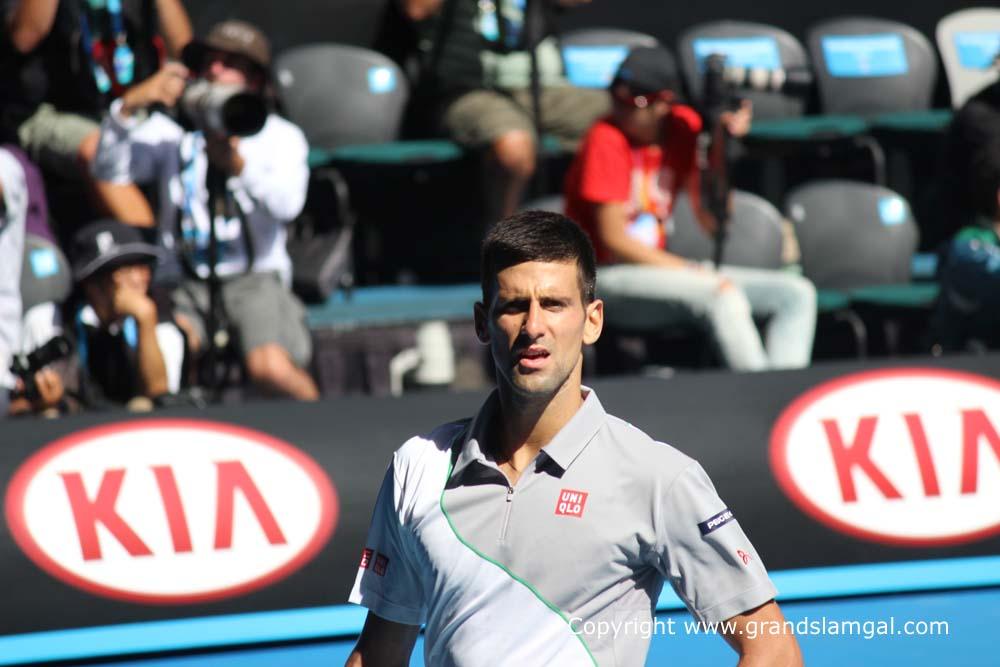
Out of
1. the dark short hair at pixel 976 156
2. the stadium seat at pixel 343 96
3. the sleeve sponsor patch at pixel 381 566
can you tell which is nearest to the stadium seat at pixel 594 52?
the stadium seat at pixel 343 96

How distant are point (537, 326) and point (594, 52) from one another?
5717 mm

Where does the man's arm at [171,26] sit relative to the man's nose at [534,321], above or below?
below

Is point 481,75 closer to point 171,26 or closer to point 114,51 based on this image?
point 171,26

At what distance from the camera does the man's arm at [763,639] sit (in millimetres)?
2049

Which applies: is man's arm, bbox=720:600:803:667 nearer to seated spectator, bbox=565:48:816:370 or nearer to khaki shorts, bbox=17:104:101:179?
seated spectator, bbox=565:48:816:370

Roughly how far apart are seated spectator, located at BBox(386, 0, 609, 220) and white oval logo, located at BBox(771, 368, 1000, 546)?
2.44 metres

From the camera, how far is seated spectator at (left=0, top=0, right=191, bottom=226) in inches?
243

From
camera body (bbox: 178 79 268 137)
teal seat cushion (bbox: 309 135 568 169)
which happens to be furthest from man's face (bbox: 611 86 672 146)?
camera body (bbox: 178 79 268 137)

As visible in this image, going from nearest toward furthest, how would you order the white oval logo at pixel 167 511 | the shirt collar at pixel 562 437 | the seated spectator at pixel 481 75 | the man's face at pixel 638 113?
the shirt collar at pixel 562 437, the white oval logo at pixel 167 511, the man's face at pixel 638 113, the seated spectator at pixel 481 75

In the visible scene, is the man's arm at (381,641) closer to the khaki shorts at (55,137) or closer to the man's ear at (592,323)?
the man's ear at (592,323)

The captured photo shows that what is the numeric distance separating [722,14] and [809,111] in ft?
2.59

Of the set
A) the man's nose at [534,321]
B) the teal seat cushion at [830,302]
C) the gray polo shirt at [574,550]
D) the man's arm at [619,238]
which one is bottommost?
the teal seat cushion at [830,302]

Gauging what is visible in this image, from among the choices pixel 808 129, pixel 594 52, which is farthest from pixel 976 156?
pixel 594 52

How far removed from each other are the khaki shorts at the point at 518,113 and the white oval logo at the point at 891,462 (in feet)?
8.09
